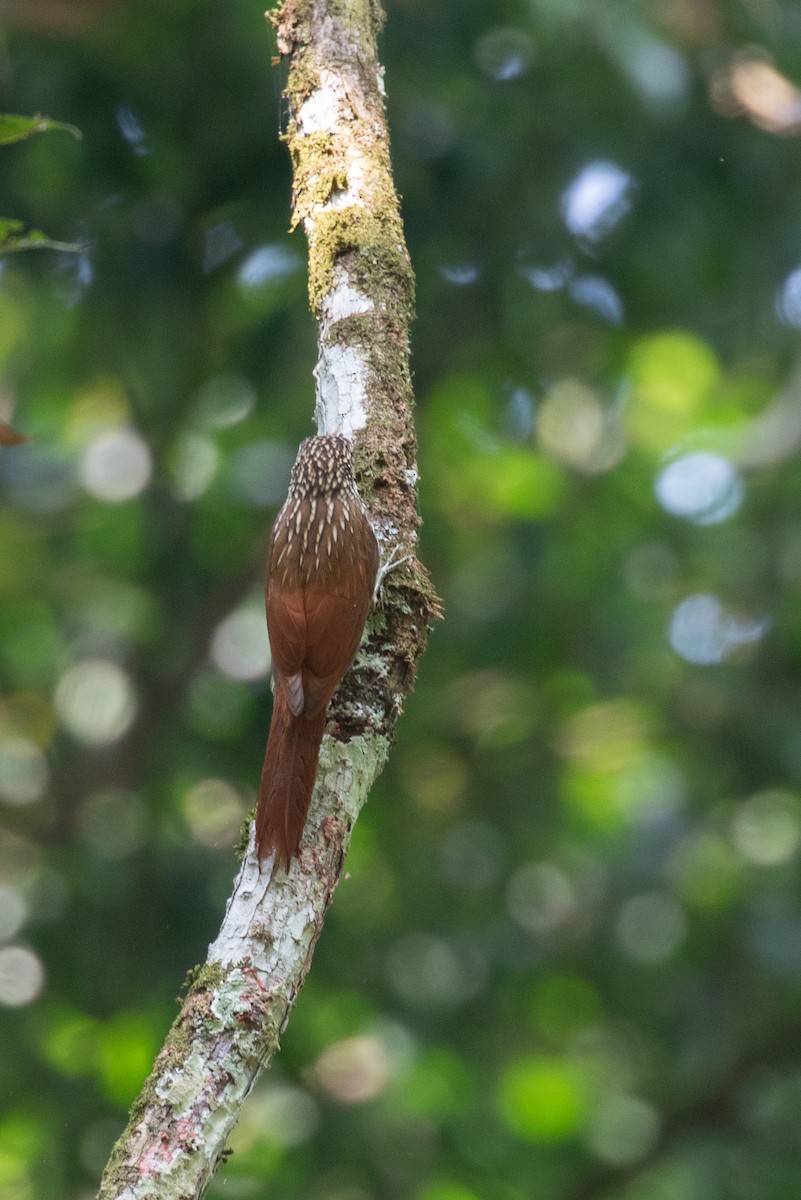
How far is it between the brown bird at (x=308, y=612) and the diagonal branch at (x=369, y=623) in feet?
0.15

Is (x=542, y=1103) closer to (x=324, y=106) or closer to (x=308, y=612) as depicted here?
(x=308, y=612)

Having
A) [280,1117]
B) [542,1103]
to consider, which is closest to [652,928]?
[542,1103]

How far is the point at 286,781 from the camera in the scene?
7.30 ft

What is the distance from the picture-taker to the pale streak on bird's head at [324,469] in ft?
9.19

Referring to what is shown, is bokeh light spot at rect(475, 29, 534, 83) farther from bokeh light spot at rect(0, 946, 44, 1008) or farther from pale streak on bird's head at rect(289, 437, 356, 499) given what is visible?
bokeh light spot at rect(0, 946, 44, 1008)

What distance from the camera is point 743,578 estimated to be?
17.1ft

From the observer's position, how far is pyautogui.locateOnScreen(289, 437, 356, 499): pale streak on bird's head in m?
2.80

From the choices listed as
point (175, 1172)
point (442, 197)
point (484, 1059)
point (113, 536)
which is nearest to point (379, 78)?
point (442, 197)

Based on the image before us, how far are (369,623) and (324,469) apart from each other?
44 cm

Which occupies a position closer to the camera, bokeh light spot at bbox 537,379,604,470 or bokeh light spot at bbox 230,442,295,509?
bokeh light spot at bbox 230,442,295,509

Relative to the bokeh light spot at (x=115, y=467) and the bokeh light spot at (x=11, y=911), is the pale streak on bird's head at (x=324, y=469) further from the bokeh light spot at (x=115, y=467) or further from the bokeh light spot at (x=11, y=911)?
the bokeh light spot at (x=11, y=911)

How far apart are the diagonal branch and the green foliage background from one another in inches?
59.0

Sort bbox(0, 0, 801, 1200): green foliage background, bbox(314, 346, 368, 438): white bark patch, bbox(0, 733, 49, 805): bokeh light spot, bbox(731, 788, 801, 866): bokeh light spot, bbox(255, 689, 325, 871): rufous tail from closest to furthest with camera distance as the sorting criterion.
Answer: bbox(255, 689, 325, 871): rufous tail, bbox(314, 346, 368, 438): white bark patch, bbox(0, 0, 801, 1200): green foliage background, bbox(0, 733, 49, 805): bokeh light spot, bbox(731, 788, 801, 866): bokeh light spot

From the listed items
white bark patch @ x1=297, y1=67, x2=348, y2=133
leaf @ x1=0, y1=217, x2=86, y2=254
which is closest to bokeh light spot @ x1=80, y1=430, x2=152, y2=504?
white bark patch @ x1=297, y1=67, x2=348, y2=133
